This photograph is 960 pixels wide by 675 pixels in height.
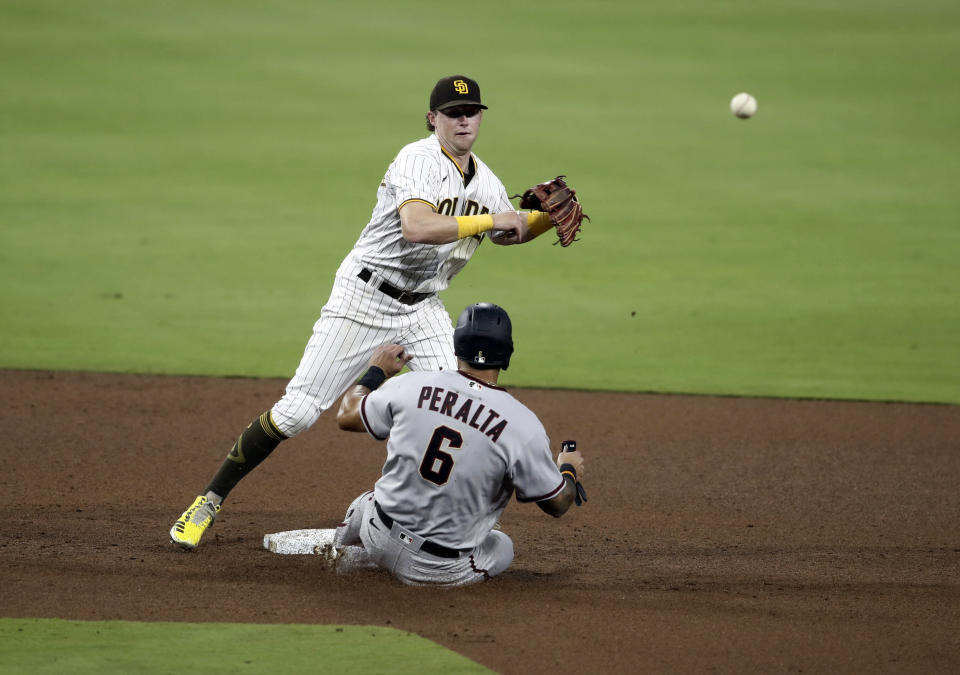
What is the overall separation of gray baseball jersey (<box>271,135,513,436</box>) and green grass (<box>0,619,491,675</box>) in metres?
1.33

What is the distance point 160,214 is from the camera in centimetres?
1434

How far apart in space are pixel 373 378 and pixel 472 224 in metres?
0.78

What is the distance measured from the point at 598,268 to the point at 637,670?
351 inches

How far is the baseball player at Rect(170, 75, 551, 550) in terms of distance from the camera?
5551 mm

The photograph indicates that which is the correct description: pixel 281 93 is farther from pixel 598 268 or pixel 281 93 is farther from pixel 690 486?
pixel 690 486

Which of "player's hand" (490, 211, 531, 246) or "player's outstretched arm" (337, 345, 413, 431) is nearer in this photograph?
"player's outstretched arm" (337, 345, 413, 431)

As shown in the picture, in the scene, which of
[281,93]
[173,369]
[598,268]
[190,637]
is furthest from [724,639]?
[281,93]

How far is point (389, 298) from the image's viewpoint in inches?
225

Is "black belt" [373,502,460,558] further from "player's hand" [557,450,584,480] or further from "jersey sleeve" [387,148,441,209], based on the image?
"jersey sleeve" [387,148,441,209]

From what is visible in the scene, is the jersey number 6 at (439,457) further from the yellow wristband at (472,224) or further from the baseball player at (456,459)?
the yellow wristband at (472,224)

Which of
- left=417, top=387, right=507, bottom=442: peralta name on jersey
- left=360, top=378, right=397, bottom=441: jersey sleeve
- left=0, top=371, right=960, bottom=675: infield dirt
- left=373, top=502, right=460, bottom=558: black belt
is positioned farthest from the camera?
left=373, top=502, right=460, bottom=558: black belt

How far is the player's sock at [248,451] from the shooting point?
18.5 feet

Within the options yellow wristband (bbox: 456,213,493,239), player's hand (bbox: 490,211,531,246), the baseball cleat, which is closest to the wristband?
yellow wristband (bbox: 456,213,493,239)

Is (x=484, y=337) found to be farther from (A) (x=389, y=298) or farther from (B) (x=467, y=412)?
(A) (x=389, y=298)
